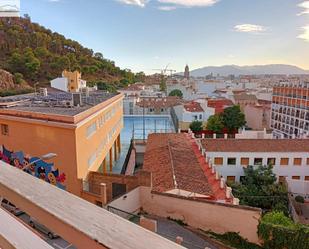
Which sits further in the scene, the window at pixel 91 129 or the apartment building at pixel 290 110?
the apartment building at pixel 290 110

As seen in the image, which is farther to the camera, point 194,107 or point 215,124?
point 194,107

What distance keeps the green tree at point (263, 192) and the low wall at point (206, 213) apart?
19.5 ft

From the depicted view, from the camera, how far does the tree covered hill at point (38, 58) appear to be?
143 feet

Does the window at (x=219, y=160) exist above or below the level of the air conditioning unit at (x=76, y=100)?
below

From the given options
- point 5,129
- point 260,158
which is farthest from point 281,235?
point 5,129

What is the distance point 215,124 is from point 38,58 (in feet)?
105

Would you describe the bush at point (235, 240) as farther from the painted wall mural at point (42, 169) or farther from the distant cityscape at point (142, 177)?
the painted wall mural at point (42, 169)

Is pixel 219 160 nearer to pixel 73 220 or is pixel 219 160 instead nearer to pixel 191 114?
pixel 191 114

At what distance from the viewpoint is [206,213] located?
10008mm

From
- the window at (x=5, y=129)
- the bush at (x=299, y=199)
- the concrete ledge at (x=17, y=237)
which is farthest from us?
the bush at (x=299, y=199)

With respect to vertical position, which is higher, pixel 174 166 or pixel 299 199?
pixel 174 166

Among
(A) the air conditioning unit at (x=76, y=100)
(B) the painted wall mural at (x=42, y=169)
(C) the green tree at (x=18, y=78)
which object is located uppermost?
(C) the green tree at (x=18, y=78)

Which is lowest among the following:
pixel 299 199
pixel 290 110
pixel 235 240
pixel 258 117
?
pixel 299 199

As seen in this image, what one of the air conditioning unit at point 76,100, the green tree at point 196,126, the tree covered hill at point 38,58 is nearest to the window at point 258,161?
the green tree at point 196,126
